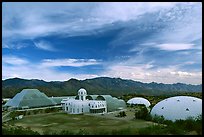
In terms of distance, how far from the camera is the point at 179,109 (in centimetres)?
2538

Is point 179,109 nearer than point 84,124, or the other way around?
point 84,124

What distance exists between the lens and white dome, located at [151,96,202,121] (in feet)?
81.1

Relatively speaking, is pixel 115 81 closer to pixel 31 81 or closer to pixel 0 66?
pixel 31 81

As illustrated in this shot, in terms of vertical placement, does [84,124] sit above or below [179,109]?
below

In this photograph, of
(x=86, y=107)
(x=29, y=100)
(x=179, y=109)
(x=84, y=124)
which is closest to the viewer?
(x=84, y=124)

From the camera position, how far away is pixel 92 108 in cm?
3534

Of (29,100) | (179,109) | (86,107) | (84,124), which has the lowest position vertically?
(84,124)

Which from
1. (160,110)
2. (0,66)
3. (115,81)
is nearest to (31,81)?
(115,81)

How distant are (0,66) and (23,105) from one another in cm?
2985

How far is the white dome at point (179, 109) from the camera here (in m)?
24.7

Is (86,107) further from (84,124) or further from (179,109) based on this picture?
(179,109)

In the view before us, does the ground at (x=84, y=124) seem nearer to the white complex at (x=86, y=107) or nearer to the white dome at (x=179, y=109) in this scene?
the white dome at (x=179, y=109)

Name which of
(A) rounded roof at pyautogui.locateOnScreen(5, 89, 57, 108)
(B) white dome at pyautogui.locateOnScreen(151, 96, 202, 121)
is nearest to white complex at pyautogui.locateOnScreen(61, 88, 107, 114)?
(A) rounded roof at pyautogui.locateOnScreen(5, 89, 57, 108)

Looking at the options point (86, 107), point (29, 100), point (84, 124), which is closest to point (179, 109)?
point (84, 124)
